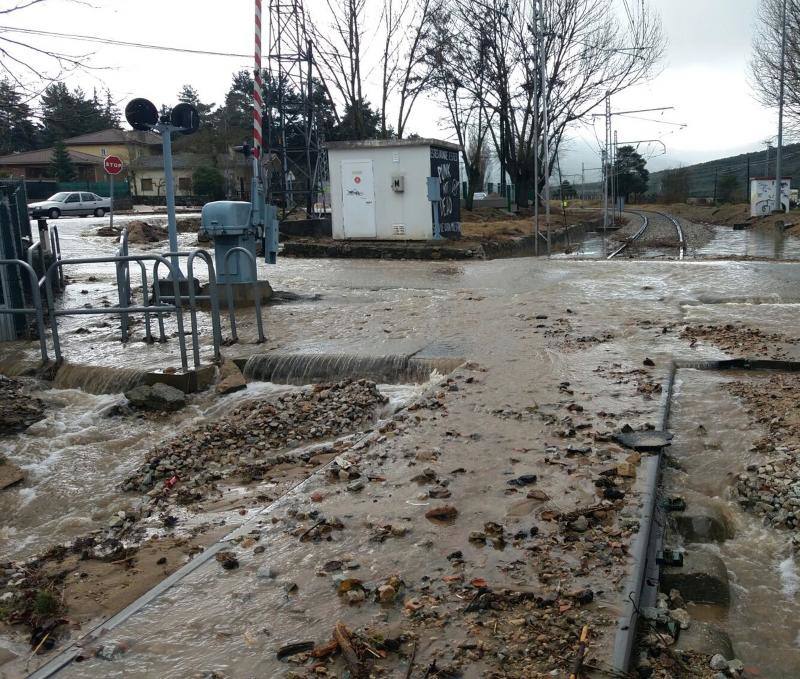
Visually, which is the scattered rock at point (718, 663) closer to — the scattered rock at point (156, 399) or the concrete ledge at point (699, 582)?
the concrete ledge at point (699, 582)

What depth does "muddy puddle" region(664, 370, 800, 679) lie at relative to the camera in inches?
134

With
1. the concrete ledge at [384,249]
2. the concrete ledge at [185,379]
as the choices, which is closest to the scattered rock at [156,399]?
the concrete ledge at [185,379]

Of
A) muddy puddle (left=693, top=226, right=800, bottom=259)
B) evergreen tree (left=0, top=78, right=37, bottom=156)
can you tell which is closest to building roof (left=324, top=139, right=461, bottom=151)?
muddy puddle (left=693, top=226, right=800, bottom=259)

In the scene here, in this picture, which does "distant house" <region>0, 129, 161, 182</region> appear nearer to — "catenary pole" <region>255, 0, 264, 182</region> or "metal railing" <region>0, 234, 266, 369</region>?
"catenary pole" <region>255, 0, 264, 182</region>

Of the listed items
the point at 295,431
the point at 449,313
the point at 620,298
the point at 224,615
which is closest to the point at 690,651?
the point at 224,615

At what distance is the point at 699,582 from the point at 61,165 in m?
64.6

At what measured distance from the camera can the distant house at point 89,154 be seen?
6500 cm

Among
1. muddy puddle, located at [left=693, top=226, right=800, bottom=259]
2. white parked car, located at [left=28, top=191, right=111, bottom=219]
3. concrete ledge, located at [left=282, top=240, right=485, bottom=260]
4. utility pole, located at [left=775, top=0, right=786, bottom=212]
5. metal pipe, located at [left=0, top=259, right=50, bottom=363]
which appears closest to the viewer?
metal pipe, located at [left=0, top=259, right=50, bottom=363]

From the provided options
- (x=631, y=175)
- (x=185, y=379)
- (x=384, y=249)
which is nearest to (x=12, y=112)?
(x=185, y=379)

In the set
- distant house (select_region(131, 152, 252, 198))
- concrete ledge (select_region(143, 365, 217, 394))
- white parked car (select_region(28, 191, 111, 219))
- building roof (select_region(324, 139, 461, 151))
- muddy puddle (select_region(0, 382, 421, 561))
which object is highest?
distant house (select_region(131, 152, 252, 198))

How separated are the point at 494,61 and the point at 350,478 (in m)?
36.6

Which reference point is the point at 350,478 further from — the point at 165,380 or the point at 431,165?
the point at 431,165

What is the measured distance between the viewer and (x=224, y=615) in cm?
341

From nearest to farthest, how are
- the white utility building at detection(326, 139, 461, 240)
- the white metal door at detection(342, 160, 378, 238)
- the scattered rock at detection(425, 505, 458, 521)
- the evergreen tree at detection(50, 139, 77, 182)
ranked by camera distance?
the scattered rock at detection(425, 505, 458, 521), the white utility building at detection(326, 139, 461, 240), the white metal door at detection(342, 160, 378, 238), the evergreen tree at detection(50, 139, 77, 182)
